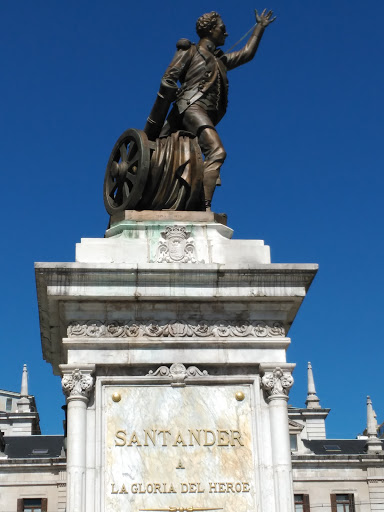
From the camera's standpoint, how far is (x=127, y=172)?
590 inches

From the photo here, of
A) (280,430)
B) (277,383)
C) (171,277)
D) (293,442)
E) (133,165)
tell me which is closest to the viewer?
(280,430)

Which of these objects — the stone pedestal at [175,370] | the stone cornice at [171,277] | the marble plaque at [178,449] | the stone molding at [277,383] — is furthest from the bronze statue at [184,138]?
the marble plaque at [178,449]

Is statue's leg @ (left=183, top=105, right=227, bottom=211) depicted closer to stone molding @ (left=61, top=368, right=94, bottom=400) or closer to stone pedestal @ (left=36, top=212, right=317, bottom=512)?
stone pedestal @ (left=36, top=212, right=317, bottom=512)

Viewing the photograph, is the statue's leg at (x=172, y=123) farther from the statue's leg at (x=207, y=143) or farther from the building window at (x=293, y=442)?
the building window at (x=293, y=442)

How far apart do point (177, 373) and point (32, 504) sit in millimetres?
53028

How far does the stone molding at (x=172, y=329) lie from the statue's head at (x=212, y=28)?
16.6 feet

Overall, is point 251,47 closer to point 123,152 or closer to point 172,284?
point 123,152

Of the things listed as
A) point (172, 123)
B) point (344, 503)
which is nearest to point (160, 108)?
point (172, 123)

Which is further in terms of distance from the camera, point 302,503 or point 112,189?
point 302,503

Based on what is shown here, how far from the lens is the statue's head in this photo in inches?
632

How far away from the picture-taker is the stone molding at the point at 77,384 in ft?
43.1

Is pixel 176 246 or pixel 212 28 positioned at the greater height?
pixel 212 28

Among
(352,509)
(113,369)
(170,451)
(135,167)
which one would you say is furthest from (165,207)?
(352,509)

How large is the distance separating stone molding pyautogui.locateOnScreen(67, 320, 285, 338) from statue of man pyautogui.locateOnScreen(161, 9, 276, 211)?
6.85 feet
